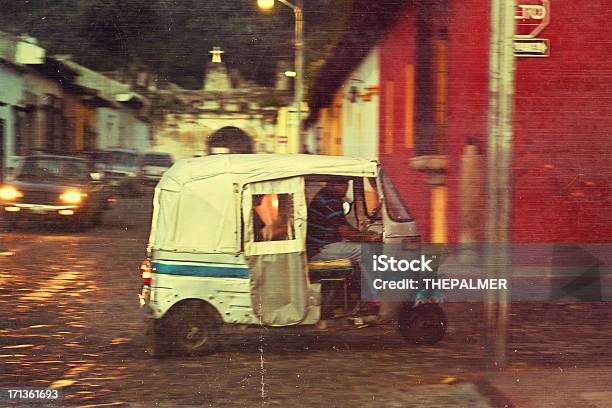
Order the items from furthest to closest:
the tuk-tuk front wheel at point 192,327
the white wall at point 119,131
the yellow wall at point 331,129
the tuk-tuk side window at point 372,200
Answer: the tuk-tuk side window at point 372,200, the tuk-tuk front wheel at point 192,327, the yellow wall at point 331,129, the white wall at point 119,131

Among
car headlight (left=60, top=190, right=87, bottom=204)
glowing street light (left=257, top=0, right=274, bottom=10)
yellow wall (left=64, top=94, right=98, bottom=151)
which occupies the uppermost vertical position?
glowing street light (left=257, top=0, right=274, bottom=10)

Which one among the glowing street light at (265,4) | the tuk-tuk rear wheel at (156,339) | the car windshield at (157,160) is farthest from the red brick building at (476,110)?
the tuk-tuk rear wheel at (156,339)

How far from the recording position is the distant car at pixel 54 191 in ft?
20.8

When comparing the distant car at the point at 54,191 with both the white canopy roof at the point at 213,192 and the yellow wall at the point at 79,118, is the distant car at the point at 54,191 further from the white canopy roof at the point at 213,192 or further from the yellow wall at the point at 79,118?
the white canopy roof at the point at 213,192

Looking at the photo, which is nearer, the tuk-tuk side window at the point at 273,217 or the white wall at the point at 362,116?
the tuk-tuk side window at the point at 273,217

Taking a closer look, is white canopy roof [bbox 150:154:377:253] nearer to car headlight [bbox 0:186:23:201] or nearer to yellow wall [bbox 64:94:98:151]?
yellow wall [bbox 64:94:98:151]

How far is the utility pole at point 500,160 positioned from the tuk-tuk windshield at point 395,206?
63 centimetres

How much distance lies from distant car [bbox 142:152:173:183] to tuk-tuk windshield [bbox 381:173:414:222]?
1.40 m

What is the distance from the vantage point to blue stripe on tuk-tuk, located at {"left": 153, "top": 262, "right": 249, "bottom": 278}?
636cm

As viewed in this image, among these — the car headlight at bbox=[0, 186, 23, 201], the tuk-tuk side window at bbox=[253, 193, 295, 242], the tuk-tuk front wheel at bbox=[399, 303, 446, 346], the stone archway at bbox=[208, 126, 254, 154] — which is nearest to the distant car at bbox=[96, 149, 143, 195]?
the stone archway at bbox=[208, 126, 254, 154]

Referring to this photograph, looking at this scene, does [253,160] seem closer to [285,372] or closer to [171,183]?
[171,183]

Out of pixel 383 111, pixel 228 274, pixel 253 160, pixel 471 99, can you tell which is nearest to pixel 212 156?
pixel 253 160

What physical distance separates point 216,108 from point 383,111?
1101 millimetres

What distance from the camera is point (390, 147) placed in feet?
21.1
